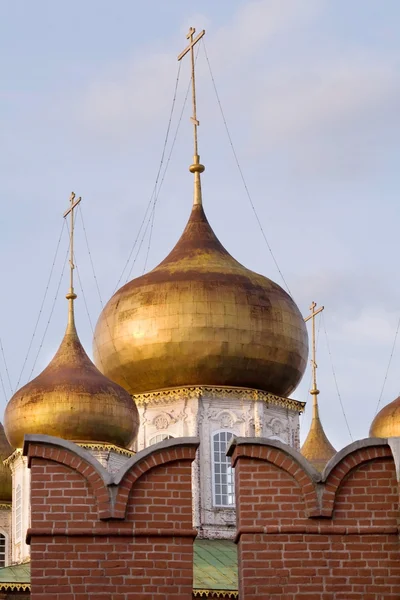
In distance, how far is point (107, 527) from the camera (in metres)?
→ 9.96

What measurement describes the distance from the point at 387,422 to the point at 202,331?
5.20m

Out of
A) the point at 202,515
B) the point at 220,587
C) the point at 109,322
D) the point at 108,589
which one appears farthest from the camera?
the point at 109,322

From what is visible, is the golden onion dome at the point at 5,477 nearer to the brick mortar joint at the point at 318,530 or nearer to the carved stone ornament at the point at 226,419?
the carved stone ornament at the point at 226,419

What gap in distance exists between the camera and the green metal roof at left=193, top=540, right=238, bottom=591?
24.3 metres

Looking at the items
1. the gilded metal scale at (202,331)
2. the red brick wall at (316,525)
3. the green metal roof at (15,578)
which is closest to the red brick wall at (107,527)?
the red brick wall at (316,525)

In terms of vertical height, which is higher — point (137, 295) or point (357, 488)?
point (137, 295)

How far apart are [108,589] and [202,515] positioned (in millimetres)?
17248

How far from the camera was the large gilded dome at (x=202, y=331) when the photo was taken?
27.7m

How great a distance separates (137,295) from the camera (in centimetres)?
2838

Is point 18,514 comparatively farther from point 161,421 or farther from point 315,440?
point 315,440

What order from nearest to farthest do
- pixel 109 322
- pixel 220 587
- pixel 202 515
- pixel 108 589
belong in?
1. pixel 108 589
2. pixel 220 587
3. pixel 202 515
4. pixel 109 322

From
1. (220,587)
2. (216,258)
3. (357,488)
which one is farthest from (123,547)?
(216,258)

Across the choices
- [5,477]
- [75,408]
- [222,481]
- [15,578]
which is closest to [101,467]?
[15,578]

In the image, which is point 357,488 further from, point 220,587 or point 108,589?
point 220,587
